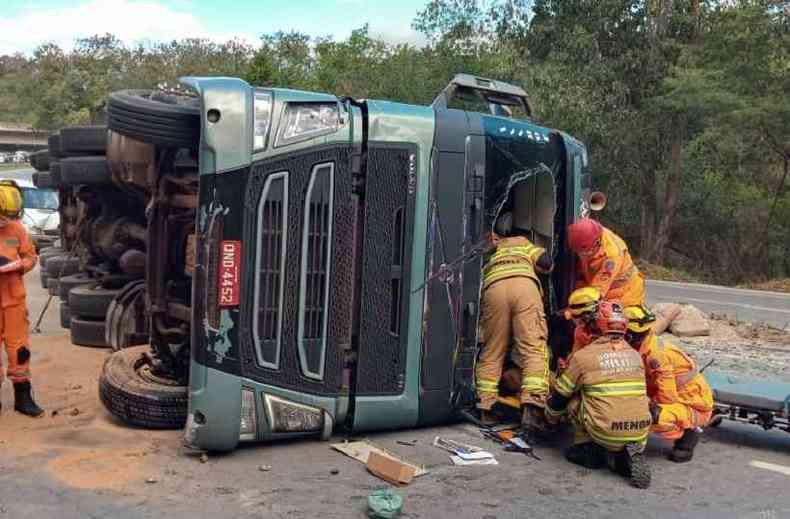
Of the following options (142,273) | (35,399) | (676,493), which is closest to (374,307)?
(676,493)

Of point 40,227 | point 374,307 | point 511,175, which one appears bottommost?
point 40,227

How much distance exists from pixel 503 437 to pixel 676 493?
40.3 inches

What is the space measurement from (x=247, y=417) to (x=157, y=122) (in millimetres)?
1625

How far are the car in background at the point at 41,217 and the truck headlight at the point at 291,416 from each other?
43.2ft

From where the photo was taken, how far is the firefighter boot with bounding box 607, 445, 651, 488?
4.16m

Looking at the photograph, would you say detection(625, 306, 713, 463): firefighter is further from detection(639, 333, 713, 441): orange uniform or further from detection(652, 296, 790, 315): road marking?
detection(652, 296, 790, 315): road marking

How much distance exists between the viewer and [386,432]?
4.74 meters

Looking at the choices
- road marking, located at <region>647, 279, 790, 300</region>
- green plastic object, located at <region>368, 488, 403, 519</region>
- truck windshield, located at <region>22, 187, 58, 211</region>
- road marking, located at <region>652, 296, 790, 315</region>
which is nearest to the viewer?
green plastic object, located at <region>368, 488, 403, 519</region>

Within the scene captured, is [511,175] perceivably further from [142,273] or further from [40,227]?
[40,227]

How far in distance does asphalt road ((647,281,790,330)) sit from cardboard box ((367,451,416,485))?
26.4ft

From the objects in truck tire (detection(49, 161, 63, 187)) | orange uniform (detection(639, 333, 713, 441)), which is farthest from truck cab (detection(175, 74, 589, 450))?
truck tire (detection(49, 161, 63, 187))

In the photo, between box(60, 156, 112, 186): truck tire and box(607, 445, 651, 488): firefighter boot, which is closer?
box(607, 445, 651, 488): firefighter boot

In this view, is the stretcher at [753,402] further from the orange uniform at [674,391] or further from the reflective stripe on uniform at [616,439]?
the reflective stripe on uniform at [616,439]

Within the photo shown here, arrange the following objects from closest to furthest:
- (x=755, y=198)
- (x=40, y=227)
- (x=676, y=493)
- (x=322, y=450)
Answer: (x=676, y=493)
(x=322, y=450)
(x=40, y=227)
(x=755, y=198)
